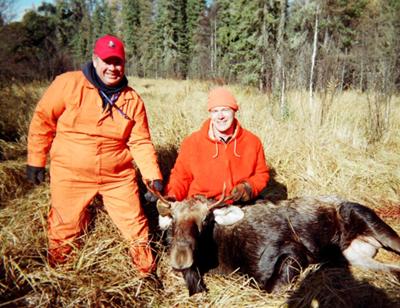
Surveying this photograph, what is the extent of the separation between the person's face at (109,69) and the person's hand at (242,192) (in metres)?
1.52

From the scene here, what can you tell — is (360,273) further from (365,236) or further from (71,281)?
(71,281)

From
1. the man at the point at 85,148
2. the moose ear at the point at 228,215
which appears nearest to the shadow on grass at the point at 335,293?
the moose ear at the point at 228,215

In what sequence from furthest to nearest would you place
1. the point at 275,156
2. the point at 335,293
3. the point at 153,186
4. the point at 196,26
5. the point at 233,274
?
the point at 196,26 < the point at 275,156 < the point at 233,274 < the point at 153,186 < the point at 335,293

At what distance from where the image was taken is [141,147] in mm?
3527

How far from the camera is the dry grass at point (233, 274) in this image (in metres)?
2.79

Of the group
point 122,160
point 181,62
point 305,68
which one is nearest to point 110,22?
point 181,62

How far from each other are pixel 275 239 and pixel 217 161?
1013 millimetres

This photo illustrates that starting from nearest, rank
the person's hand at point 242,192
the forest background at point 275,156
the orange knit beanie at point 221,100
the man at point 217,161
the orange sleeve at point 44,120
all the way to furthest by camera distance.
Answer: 1. the forest background at point 275,156
2. the orange sleeve at point 44,120
3. the person's hand at point 242,192
4. the orange knit beanie at point 221,100
5. the man at point 217,161

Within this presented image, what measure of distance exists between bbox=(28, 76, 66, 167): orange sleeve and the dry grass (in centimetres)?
72

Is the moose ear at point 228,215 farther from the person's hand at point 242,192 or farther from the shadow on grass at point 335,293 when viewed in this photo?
the shadow on grass at point 335,293

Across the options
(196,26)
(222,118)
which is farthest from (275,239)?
(196,26)

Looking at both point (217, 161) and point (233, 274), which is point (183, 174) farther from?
point (233, 274)

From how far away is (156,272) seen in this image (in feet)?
11.4

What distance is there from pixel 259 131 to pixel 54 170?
384 cm
